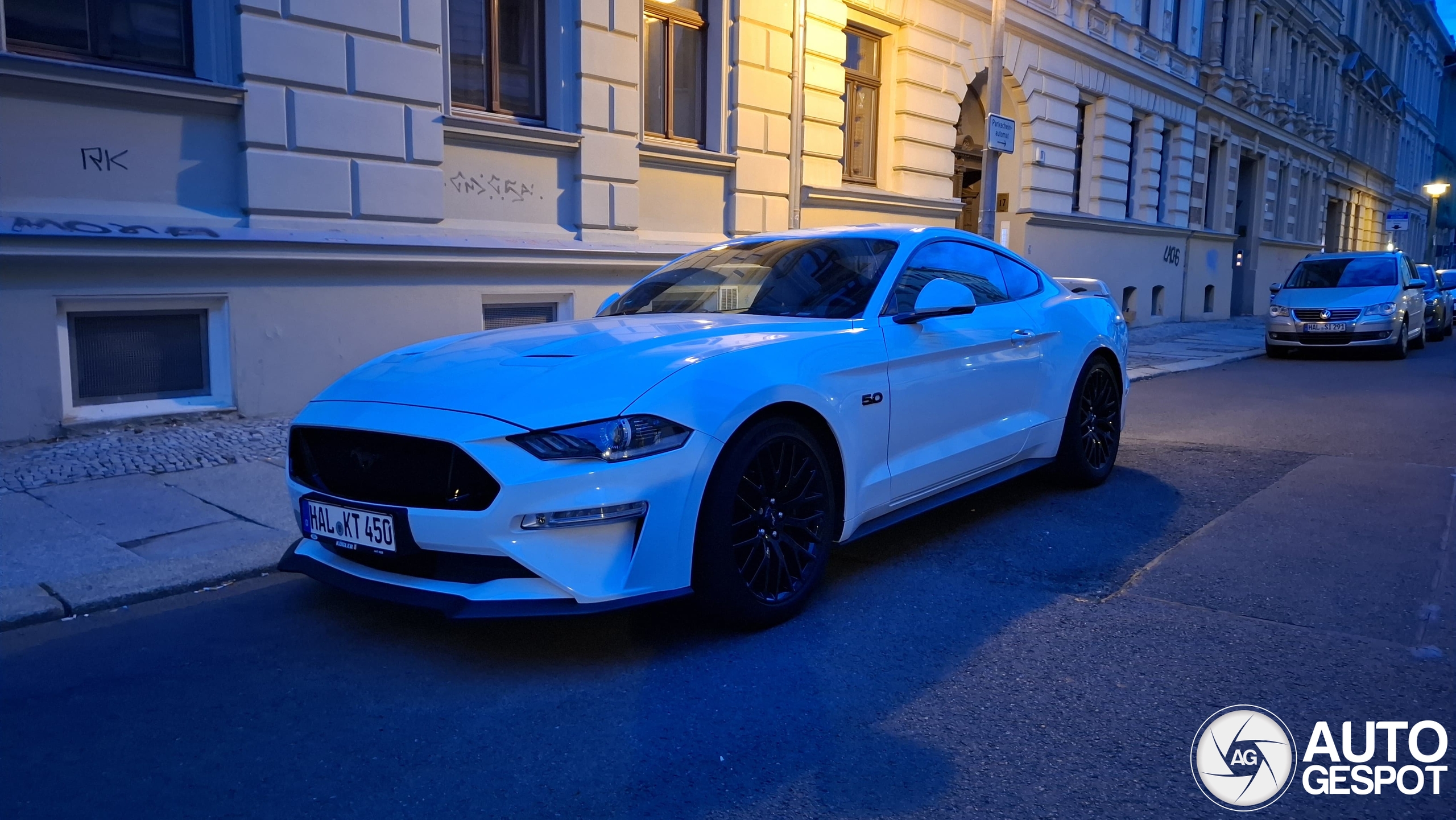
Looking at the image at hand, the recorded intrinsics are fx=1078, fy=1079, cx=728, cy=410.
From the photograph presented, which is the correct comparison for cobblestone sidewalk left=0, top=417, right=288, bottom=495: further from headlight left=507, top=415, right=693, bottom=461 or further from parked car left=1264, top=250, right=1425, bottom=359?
parked car left=1264, top=250, right=1425, bottom=359

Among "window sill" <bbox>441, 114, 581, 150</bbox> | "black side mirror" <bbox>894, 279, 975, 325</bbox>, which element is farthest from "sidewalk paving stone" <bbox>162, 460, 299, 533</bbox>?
"window sill" <bbox>441, 114, 581, 150</bbox>

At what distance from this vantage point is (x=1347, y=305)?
16078mm

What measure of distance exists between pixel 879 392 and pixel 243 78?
5904mm

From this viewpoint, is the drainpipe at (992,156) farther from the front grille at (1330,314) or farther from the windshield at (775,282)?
the windshield at (775,282)

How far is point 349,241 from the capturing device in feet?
27.6

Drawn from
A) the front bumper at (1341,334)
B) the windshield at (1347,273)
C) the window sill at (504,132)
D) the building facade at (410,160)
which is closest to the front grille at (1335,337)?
the front bumper at (1341,334)

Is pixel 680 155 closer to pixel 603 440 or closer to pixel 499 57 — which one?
pixel 499 57

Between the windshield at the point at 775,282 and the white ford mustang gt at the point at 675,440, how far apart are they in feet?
0.05

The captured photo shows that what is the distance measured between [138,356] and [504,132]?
11.9ft

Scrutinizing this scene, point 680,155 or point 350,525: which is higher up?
point 680,155

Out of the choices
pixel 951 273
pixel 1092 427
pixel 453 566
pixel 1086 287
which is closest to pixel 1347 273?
pixel 1086 287

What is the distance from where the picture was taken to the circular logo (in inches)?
110

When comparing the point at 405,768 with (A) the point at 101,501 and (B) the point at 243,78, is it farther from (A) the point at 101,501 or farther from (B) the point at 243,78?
(B) the point at 243,78

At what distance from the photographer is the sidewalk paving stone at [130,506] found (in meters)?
5.36
